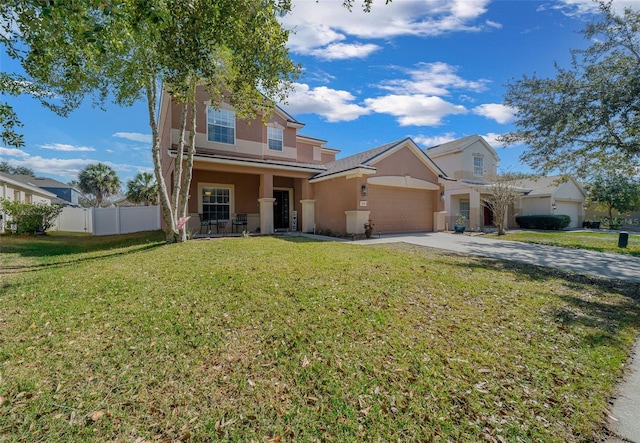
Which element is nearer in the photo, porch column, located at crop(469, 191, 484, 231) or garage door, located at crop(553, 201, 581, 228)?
porch column, located at crop(469, 191, 484, 231)

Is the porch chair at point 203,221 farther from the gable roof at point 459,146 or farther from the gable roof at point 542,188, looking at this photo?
the gable roof at point 542,188

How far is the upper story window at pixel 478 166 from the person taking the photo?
23.0m

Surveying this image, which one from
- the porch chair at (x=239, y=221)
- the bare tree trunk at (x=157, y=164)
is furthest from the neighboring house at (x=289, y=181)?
the bare tree trunk at (x=157, y=164)

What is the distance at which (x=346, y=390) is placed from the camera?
295 cm

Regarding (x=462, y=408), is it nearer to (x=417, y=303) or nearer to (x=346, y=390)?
(x=346, y=390)

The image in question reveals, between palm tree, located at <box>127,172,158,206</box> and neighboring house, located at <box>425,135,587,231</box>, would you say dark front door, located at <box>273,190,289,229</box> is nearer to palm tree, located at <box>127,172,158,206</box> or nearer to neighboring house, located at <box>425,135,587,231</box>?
neighboring house, located at <box>425,135,587,231</box>

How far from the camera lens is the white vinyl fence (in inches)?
746

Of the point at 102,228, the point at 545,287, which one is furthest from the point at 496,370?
the point at 102,228

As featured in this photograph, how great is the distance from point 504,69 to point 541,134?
345 cm

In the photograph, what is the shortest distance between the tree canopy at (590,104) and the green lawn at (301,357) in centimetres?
814

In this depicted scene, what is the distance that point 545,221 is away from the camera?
22156mm

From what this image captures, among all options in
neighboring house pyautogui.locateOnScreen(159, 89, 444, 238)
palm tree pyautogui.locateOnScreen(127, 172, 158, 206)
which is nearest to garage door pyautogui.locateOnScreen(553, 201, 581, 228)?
neighboring house pyautogui.locateOnScreen(159, 89, 444, 238)

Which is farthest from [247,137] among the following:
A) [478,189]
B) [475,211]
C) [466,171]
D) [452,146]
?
[452,146]

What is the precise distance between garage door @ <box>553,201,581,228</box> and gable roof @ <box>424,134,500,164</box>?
7226 mm
